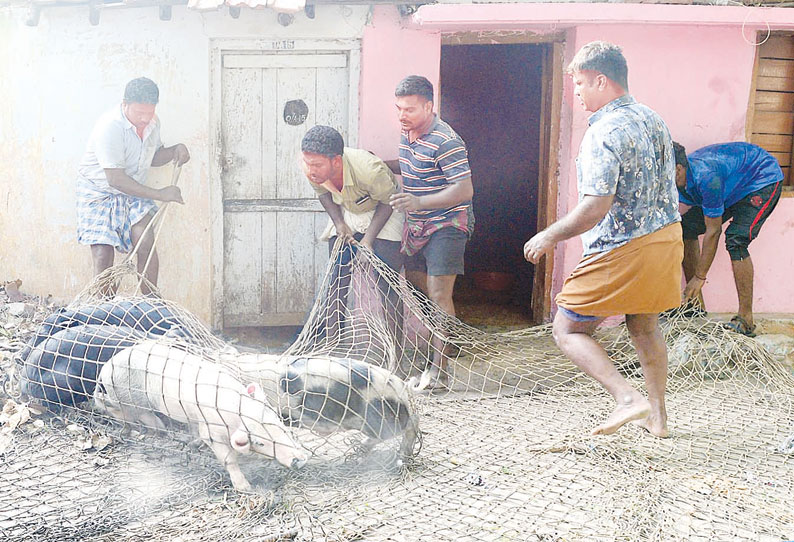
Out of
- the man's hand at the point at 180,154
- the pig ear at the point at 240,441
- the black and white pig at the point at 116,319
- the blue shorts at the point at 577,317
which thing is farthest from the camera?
the man's hand at the point at 180,154

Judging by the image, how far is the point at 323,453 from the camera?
4.00m

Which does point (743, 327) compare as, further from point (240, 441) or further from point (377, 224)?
point (240, 441)

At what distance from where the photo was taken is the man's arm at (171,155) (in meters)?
6.06

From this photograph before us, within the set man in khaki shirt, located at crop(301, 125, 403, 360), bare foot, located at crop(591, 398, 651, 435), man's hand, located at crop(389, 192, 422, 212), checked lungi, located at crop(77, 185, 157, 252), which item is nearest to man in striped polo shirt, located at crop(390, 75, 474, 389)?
man's hand, located at crop(389, 192, 422, 212)

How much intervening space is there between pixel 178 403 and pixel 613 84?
252cm

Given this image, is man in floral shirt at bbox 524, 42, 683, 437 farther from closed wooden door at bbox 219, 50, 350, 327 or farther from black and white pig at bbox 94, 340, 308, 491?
closed wooden door at bbox 219, 50, 350, 327

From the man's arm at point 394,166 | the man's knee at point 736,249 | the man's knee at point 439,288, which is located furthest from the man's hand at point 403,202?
the man's knee at point 736,249

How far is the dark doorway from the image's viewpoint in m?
8.88

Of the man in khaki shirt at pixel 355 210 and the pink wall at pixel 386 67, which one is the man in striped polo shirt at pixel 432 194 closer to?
the man in khaki shirt at pixel 355 210

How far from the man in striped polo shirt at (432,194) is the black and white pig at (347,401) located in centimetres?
124

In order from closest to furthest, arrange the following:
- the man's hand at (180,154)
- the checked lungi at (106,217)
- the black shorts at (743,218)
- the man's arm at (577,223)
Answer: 1. the man's arm at (577,223)
2. the checked lungi at (106,217)
3. the black shorts at (743,218)
4. the man's hand at (180,154)

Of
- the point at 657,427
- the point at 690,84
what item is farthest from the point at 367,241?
the point at 690,84

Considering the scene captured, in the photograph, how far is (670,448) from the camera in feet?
13.8

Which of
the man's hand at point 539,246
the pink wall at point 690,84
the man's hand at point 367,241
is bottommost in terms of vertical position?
the man's hand at point 367,241
